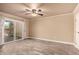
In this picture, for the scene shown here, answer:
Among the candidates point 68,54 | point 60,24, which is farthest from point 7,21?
point 68,54

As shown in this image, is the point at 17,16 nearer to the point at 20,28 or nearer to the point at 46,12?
the point at 20,28

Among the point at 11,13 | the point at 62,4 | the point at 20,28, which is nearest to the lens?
the point at 62,4

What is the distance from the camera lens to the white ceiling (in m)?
1.44

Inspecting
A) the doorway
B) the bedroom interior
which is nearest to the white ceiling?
the bedroom interior

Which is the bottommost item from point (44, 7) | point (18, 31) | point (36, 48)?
point (36, 48)

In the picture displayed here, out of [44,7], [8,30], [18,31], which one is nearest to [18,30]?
[18,31]

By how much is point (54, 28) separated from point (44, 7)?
0.43 m

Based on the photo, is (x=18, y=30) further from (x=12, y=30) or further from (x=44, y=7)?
(x=44, y=7)

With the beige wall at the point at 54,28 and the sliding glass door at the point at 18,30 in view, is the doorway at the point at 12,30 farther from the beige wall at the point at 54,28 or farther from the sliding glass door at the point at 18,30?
the beige wall at the point at 54,28

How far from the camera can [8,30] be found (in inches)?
62.9

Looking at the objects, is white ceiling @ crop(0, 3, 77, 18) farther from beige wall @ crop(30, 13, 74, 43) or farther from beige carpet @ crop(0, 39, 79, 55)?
beige carpet @ crop(0, 39, 79, 55)

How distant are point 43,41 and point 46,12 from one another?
1.77 ft

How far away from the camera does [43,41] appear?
169 cm

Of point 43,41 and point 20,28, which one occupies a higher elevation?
point 20,28
